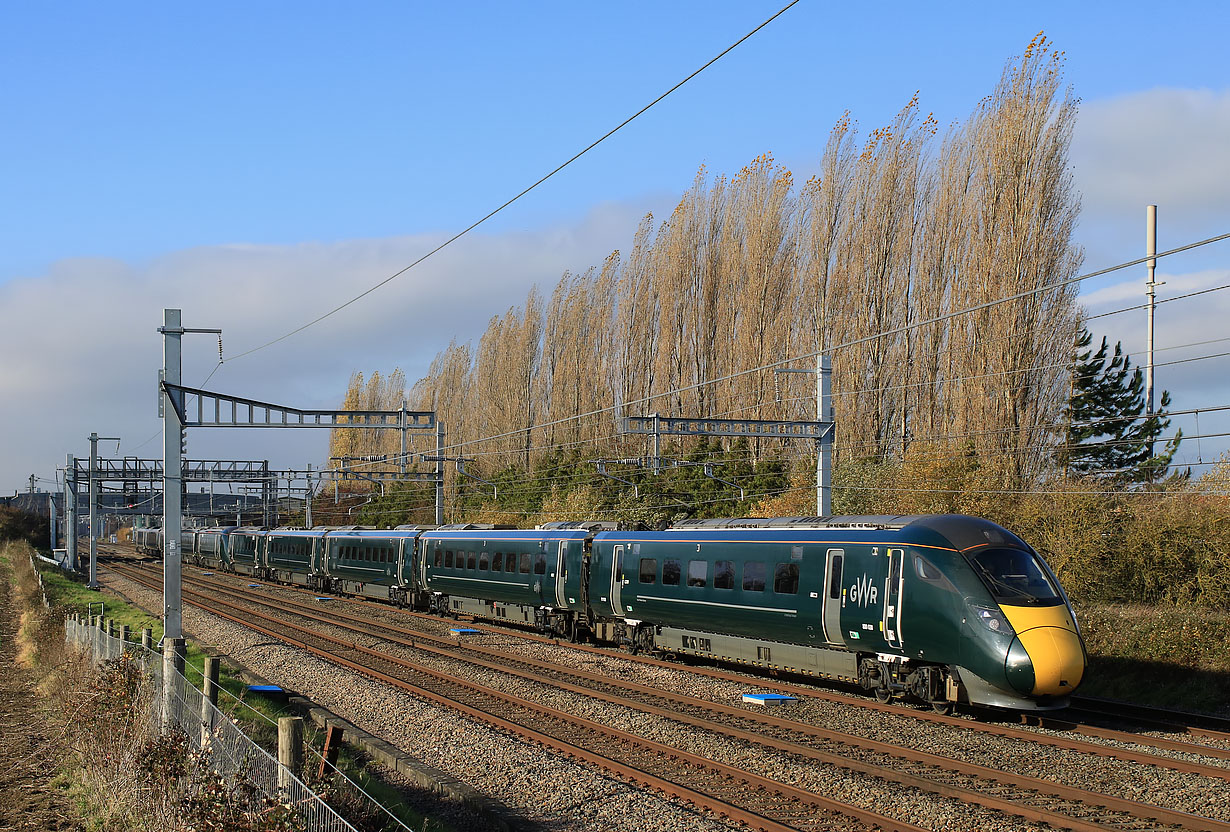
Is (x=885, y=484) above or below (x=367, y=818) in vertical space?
above

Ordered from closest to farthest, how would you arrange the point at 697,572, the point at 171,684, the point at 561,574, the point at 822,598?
the point at 171,684, the point at 822,598, the point at 697,572, the point at 561,574

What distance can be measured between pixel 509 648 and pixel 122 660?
11230 mm

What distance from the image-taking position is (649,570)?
2242 centimetres

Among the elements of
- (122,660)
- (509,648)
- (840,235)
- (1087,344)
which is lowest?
(509,648)

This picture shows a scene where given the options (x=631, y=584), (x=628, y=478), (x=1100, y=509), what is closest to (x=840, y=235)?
(x=628, y=478)

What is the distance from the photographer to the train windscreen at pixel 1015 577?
571 inches

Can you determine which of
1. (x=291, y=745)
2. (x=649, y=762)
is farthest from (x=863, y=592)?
(x=291, y=745)

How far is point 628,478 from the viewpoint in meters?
50.2

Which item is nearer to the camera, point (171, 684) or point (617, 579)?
point (171, 684)

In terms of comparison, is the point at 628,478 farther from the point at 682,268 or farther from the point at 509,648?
the point at 509,648

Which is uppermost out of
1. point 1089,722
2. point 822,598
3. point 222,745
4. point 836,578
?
point 836,578

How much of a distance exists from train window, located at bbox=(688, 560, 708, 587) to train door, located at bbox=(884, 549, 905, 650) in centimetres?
516

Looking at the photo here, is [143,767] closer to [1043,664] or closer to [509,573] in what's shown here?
[1043,664]

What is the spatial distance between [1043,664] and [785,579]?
5.09 meters
